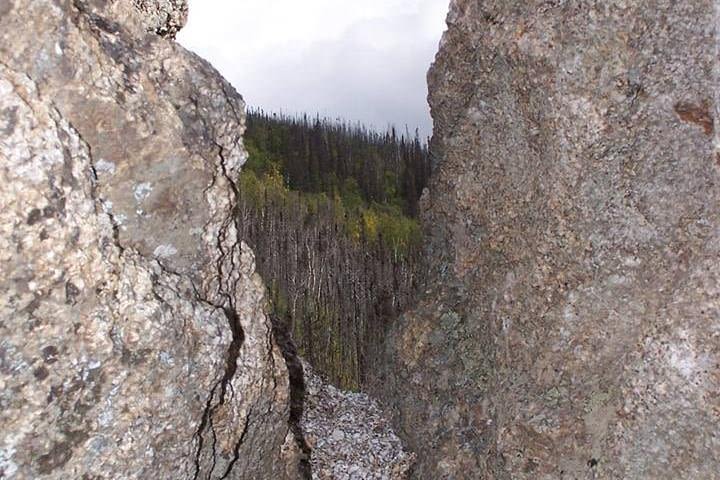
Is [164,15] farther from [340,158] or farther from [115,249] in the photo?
[340,158]

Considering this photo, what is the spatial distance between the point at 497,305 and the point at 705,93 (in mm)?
2124

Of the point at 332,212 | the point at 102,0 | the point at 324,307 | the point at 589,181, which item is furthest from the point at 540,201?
the point at 332,212

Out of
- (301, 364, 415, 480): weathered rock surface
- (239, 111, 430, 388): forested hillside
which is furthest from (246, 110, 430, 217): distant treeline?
(301, 364, 415, 480): weathered rock surface

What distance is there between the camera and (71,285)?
296 cm

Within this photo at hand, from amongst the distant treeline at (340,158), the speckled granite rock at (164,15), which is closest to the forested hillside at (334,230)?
the distant treeline at (340,158)

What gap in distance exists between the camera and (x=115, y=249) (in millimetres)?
3236

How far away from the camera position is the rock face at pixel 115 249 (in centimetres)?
285

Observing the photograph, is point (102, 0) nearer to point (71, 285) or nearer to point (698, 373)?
point (71, 285)

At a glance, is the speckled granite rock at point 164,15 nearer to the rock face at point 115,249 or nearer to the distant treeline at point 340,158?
the rock face at point 115,249

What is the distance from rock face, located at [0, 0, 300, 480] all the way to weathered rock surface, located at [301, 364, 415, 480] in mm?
1861

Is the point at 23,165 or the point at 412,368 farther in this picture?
the point at 412,368

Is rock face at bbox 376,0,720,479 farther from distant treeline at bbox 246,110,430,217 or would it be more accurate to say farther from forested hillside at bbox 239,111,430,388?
distant treeline at bbox 246,110,430,217

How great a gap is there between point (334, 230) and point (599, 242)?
9748mm

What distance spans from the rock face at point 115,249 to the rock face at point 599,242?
2155 millimetres
